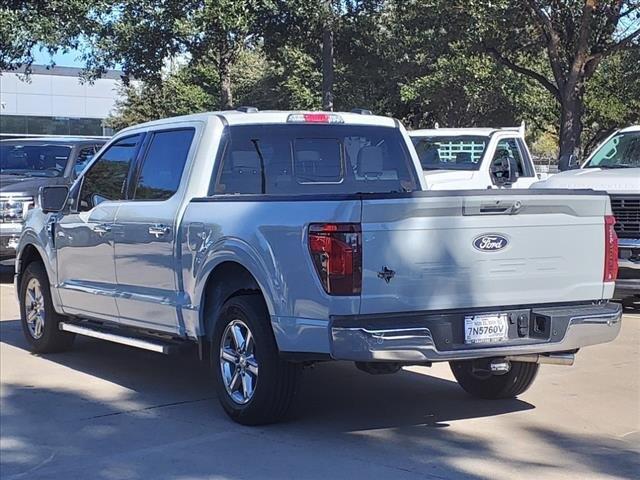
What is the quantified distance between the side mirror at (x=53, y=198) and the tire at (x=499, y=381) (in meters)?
3.76

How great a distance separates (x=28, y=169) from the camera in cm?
1409

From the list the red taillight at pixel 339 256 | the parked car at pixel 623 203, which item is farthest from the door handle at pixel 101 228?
the parked car at pixel 623 203

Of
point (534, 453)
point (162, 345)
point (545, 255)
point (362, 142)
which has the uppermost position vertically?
point (362, 142)

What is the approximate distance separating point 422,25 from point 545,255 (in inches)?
664

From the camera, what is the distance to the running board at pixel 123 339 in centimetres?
681

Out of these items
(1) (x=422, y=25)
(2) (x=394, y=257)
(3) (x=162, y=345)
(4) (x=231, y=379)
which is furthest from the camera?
(1) (x=422, y=25)

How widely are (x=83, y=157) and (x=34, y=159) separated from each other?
0.80m

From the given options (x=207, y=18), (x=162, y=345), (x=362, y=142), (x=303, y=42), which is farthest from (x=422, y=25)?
(x=162, y=345)

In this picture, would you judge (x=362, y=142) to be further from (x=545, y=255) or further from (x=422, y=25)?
(x=422, y=25)

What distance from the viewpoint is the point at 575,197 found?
19.3 ft

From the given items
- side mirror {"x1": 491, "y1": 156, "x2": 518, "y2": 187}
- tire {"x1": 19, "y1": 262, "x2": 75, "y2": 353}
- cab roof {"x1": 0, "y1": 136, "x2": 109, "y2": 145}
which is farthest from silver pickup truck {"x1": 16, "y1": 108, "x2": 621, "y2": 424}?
side mirror {"x1": 491, "y1": 156, "x2": 518, "y2": 187}

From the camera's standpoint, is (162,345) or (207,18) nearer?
(162,345)

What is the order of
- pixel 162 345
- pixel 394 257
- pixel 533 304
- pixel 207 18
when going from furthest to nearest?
pixel 207 18
pixel 162 345
pixel 533 304
pixel 394 257

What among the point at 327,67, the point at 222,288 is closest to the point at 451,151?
the point at 327,67
